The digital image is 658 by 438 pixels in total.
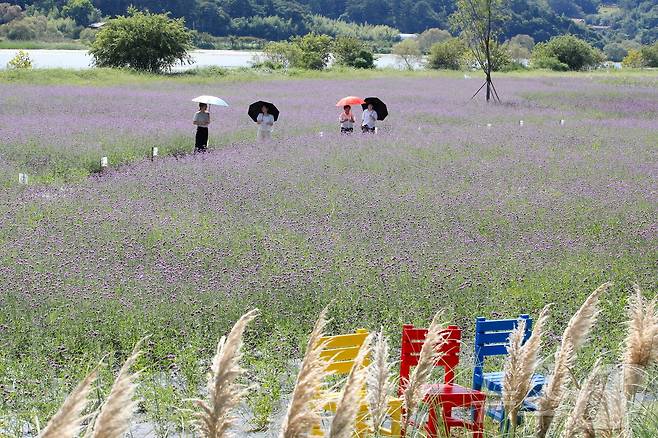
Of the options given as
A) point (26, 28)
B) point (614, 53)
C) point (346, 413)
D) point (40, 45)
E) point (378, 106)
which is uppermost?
point (346, 413)

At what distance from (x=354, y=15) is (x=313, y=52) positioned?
3667 inches

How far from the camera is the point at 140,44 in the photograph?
40.7 metres

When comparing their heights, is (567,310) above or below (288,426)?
below

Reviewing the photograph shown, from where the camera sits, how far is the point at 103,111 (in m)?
20.7

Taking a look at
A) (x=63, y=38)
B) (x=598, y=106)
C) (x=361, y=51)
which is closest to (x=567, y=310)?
(x=598, y=106)

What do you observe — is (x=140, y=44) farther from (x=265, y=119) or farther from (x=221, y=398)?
(x=221, y=398)

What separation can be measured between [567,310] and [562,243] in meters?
1.98

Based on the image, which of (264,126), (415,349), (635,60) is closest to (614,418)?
(415,349)

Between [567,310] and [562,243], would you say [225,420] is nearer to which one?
[567,310]

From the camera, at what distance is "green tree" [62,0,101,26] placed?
8731 centimetres

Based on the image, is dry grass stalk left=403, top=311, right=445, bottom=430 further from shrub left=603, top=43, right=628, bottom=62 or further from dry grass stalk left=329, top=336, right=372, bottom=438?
shrub left=603, top=43, right=628, bottom=62

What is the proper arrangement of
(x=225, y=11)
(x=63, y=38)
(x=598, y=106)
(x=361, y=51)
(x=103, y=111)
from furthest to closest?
(x=225, y=11), (x=63, y=38), (x=361, y=51), (x=598, y=106), (x=103, y=111)

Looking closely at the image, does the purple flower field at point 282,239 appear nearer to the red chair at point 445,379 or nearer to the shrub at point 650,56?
the red chair at point 445,379

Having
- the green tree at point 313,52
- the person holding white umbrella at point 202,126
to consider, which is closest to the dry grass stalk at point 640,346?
→ the person holding white umbrella at point 202,126
